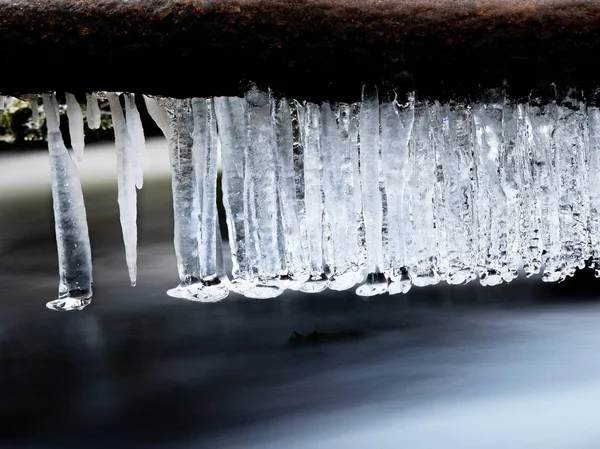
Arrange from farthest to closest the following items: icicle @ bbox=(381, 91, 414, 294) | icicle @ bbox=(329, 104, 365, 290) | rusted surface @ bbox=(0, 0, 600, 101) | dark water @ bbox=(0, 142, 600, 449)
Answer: dark water @ bbox=(0, 142, 600, 449)
icicle @ bbox=(329, 104, 365, 290)
icicle @ bbox=(381, 91, 414, 294)
rusted surface @ bbox=(0, 0, 600, 101)

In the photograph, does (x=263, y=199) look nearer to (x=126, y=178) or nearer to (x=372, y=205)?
(x=372, y=205)

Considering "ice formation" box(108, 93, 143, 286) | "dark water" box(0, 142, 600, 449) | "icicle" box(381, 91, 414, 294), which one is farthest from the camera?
"dark water" box(0, 142, 600, 449)

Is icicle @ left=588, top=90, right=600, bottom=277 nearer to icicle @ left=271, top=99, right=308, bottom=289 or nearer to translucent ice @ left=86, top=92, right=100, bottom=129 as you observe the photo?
icicle @ left=271, top=99, right=308, bottom=289

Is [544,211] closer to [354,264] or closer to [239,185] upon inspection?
[354,264]

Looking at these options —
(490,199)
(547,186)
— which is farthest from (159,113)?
(547,186)

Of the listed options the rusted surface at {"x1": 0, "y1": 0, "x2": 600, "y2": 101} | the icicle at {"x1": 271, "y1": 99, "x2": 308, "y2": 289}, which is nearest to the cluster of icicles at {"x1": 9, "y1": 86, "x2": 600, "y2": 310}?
the icicle at {"x1": 271, "y1": 99, "x2": 308, "y2": 289}

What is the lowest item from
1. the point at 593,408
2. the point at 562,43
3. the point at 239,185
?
the point at 593,408

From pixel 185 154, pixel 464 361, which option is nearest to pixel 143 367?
pixel 464 361

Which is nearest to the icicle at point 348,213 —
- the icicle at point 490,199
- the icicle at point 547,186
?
the icicle at point 490,199
